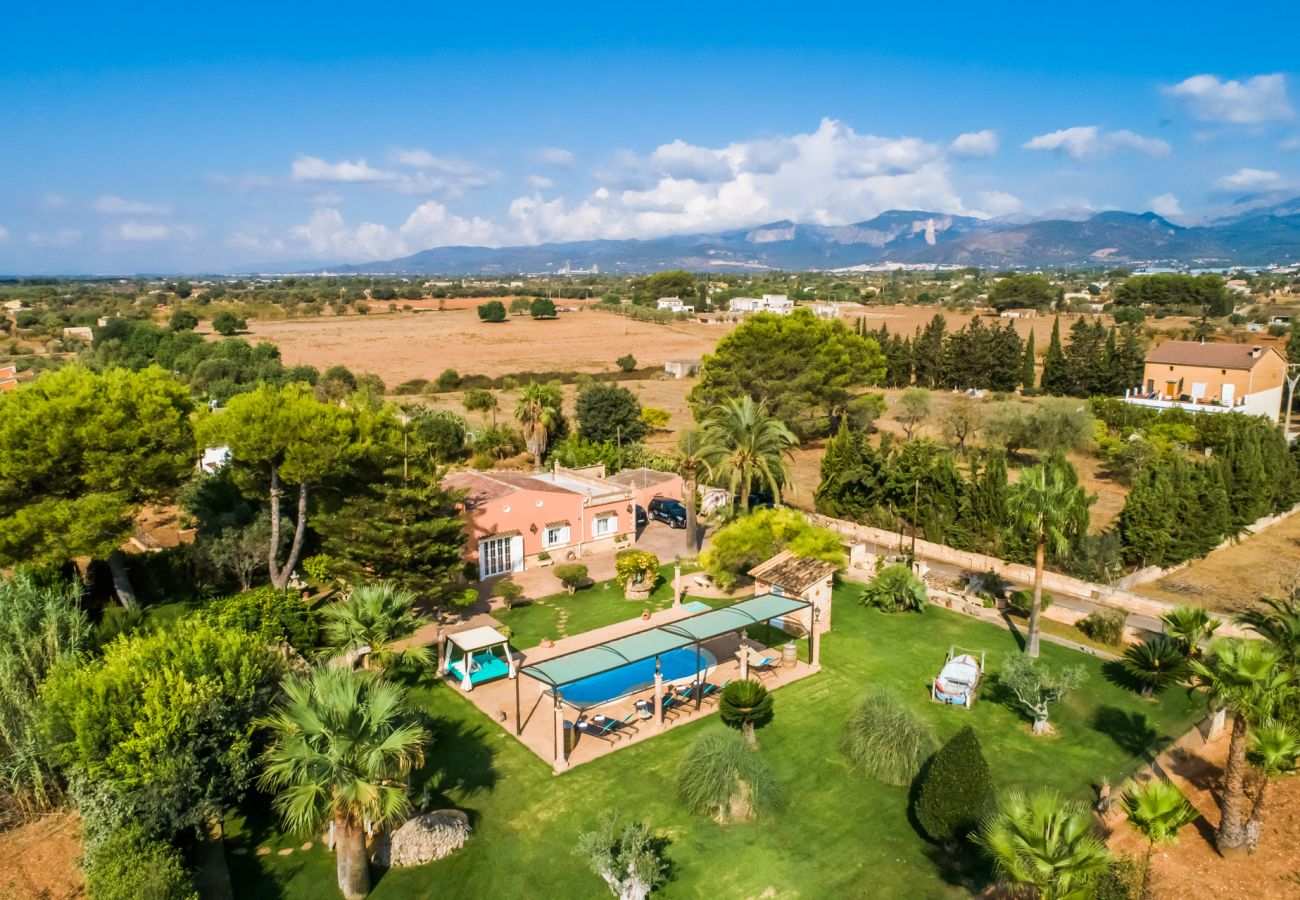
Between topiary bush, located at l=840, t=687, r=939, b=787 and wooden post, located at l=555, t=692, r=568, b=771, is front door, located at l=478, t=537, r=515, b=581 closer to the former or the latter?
wooden post, located at l=555, t=692, r=568, b=771

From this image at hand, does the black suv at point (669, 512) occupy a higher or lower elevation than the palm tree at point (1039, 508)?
lower

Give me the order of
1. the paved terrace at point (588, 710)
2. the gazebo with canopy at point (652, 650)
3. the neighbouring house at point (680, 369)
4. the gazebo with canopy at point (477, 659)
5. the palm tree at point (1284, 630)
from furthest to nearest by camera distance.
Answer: the neighbouring house at point (680, 369) < the gazebo with canopy at point (477, 659) < the paved terrace at point (588, 710) < the gazebo with canopy at point (652, 650) < the palm tree at point (1284, 630)

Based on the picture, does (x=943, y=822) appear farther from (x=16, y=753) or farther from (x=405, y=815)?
(x=16, y=753)

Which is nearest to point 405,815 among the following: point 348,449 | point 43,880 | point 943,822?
point 43,880

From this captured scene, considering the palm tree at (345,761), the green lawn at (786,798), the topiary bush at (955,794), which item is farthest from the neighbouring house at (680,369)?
the palm tree at (345,761)

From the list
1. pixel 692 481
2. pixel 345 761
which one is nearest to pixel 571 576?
pixel 692 481

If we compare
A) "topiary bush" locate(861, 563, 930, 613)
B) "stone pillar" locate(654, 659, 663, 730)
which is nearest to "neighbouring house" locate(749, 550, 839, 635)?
"topiary bush" locate(861, 563, 930, 613)

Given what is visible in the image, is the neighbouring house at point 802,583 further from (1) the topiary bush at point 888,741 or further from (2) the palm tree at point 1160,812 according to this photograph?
(2) the palm tree at point 1160,812
